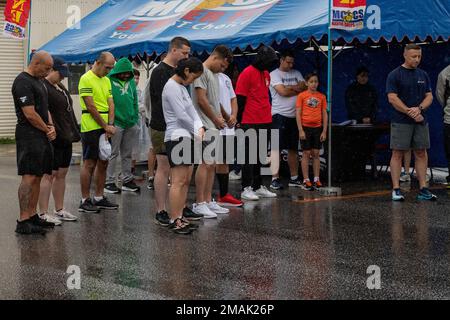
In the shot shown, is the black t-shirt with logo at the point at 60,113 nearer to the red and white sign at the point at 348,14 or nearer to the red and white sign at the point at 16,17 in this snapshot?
the red and white sign at the point at 348,14

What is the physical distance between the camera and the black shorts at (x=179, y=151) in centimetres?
825

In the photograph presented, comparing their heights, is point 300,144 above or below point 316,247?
above

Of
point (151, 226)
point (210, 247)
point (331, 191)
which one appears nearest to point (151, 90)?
point (151, 226)

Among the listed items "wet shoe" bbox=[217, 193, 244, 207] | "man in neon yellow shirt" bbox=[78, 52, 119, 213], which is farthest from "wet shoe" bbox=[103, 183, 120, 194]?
"wet shoe" bbox=[217, 193, 244, 207]

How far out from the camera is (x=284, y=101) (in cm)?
1254

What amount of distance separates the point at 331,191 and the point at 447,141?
1987 mm

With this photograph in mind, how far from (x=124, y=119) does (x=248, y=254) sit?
4.70m

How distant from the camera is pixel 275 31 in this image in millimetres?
11781

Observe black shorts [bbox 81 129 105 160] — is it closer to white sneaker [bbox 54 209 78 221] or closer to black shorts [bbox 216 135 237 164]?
white sneaker [bbox 54 209 78 221]

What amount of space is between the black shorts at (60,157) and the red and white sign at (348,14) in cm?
421

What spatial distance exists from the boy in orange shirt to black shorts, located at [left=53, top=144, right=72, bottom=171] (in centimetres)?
421

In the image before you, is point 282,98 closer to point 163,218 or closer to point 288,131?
point 288,131

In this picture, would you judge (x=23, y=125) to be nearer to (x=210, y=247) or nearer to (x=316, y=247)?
(x=210, y=247)

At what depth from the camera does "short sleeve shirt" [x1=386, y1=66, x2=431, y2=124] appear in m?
10.6
